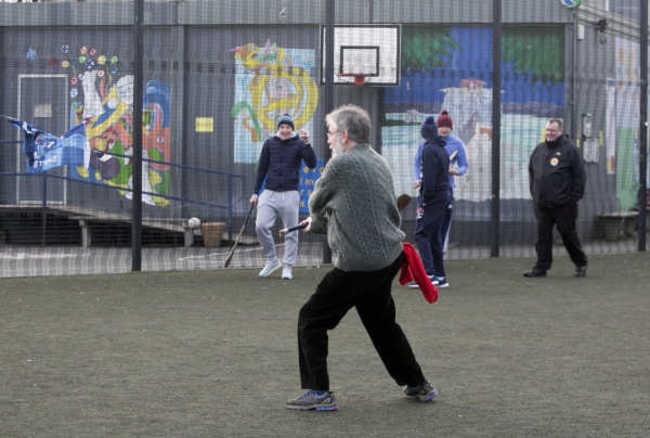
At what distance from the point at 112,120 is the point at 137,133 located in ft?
9.35

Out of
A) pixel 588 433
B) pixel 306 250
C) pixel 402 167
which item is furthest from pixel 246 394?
pixel 402 167

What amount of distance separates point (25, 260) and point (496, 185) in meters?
6.33

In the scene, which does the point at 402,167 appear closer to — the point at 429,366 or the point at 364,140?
the point at 429,366

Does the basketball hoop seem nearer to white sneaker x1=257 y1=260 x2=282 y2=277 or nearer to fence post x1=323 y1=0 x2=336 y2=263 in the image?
fence post x1=323 y1=0 x2=336 y2=263

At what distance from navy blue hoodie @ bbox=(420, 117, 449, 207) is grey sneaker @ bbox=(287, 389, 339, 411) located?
591 centimetres

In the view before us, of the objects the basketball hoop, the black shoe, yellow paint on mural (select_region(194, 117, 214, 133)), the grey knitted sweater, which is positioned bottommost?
the black shoe

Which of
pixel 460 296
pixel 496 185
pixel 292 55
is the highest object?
pixel 292 55

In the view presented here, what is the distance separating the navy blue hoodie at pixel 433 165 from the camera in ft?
37.7

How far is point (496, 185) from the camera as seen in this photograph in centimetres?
1565

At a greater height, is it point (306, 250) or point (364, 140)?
point (364, 140)

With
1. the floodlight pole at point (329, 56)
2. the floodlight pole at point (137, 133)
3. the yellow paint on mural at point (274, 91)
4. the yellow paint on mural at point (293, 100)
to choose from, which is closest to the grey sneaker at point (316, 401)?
the floodlight pole at point (137, 133)

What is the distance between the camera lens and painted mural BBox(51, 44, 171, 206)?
1505cm

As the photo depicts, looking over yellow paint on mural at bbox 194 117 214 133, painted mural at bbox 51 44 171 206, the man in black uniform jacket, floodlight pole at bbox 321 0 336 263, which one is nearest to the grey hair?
the man in black uniform jacket

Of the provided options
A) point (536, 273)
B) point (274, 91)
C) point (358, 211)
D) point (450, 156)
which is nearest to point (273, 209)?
point (450, 156)
